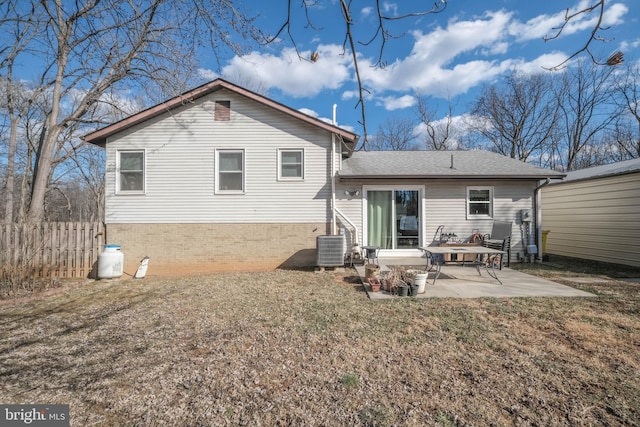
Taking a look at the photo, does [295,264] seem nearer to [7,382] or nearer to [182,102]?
[182,102]

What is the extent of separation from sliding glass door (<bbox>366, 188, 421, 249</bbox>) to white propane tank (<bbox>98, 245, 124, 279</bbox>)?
727 centimetres

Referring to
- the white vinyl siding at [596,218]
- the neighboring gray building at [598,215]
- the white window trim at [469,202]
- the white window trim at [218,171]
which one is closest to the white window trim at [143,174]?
the white window trim at [218,171]

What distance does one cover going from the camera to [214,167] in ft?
30.0

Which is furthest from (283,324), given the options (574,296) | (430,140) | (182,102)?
(430,140)

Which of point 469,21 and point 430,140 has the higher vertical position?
point 430,140

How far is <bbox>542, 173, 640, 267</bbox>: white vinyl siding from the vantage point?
9.15 meters

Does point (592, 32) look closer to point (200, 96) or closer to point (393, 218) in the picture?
point (393, 218)

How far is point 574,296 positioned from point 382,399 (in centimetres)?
547

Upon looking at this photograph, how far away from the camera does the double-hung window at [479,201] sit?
9758 mm

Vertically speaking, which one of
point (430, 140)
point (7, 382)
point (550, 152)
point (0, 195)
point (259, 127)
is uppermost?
point (430, 140)

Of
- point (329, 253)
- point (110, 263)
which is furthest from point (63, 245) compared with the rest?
point (329, 253)

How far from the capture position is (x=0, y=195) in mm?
18359

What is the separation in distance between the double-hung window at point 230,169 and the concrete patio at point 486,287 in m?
4.61

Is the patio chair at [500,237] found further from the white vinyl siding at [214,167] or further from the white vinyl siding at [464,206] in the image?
the white vinyl siding at [214,167]
